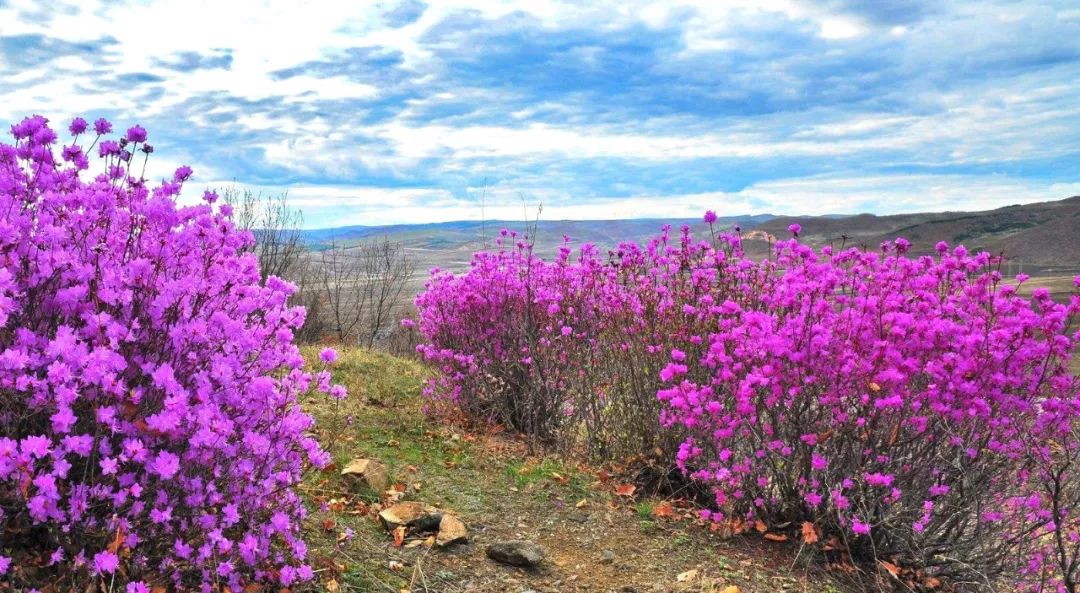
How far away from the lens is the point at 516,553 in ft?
13.8

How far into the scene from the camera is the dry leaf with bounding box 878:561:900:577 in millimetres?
4651

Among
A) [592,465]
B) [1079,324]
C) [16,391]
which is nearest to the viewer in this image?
[16,391]

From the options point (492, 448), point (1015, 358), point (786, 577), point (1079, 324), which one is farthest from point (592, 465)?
point (1079, 324)

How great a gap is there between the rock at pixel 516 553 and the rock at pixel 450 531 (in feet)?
0.68

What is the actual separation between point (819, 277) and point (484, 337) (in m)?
3.84

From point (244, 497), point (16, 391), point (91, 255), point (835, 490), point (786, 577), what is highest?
point (91, 255)

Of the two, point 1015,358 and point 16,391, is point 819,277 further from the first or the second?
point 16,391

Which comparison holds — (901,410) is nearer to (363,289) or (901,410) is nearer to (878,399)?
(878,399)

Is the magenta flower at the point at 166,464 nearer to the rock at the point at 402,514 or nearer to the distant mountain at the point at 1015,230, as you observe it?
the rock at the point at 402,514

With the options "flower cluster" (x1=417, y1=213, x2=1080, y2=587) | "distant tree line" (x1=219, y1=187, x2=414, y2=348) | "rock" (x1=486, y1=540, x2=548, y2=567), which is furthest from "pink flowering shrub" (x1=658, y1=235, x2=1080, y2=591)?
"distant tree line" (x1=219, y1=187, x2=414, y2=348)

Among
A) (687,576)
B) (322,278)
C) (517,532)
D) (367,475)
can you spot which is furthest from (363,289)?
(687,576)

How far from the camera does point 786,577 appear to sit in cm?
459

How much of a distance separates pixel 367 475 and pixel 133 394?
2731mm

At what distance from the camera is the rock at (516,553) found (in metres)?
4.21
